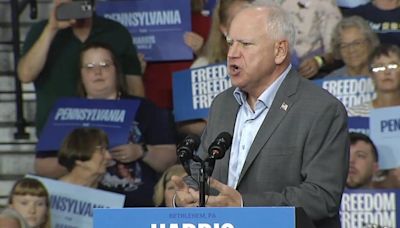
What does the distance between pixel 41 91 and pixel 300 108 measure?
12.2ft

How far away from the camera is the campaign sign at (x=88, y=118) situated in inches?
308

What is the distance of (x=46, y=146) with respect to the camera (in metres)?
7.94

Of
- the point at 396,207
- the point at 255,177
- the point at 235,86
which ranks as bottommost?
the point at 396,207

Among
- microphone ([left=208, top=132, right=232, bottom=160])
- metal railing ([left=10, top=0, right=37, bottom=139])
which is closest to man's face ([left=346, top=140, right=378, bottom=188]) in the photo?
metal railing ([left=10, top=0, right=37, bottom=139])

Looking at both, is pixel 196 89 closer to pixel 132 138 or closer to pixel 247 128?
pixel 132 138

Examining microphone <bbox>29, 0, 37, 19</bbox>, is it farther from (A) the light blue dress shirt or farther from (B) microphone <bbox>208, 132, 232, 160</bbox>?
(B) microphone <bbox>208, 132, 232, 160</bbox>

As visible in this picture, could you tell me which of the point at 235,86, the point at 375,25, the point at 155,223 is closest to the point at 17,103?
the point at 375,25

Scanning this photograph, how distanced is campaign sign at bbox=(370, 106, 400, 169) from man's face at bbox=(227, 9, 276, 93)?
2.67m

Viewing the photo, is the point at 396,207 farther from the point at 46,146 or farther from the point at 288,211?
the point at 288,211

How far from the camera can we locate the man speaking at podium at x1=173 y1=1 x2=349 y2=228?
458cm

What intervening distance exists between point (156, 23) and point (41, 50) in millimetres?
805

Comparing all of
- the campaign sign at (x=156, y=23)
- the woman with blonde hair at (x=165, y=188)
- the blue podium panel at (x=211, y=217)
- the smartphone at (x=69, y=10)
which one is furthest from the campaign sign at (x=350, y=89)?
the blue podium panel at (x=211, y=217)

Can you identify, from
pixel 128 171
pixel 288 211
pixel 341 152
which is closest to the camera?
pixel 288 211

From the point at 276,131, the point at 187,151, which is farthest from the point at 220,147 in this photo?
the point at 276,131
